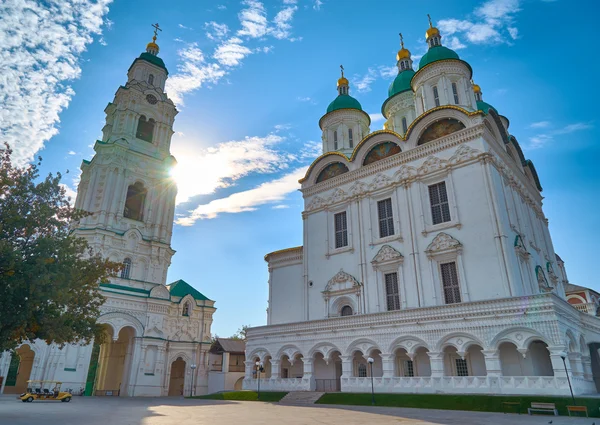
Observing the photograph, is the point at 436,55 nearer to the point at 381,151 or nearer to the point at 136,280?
the point at 381,151

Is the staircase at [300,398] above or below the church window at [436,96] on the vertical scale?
below

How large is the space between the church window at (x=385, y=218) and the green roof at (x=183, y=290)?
55.9 ft

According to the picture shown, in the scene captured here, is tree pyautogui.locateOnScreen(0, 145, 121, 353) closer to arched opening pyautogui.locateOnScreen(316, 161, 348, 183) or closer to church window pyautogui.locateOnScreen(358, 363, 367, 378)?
church window pyautogui.locateOnScreen(358, 363, 367, 378)

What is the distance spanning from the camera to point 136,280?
3017 cm

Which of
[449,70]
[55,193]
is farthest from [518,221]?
[55,193]

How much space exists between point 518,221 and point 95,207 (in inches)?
1145

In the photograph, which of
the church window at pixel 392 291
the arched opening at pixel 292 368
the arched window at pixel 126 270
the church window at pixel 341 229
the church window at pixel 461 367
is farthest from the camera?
the arched window at pixel 126 270

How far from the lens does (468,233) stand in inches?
811

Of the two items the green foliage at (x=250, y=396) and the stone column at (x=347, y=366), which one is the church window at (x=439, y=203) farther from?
the green foliage at (x=250, y=396)

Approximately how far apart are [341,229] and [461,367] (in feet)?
35.5

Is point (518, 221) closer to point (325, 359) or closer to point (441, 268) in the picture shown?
point (441, 268)

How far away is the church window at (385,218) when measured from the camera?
24.0m

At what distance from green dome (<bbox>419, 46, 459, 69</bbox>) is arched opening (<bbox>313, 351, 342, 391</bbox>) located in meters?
19.4

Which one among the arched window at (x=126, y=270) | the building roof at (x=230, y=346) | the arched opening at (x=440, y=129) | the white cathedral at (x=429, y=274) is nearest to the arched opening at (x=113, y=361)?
the arched window at (x=126, y=270)
